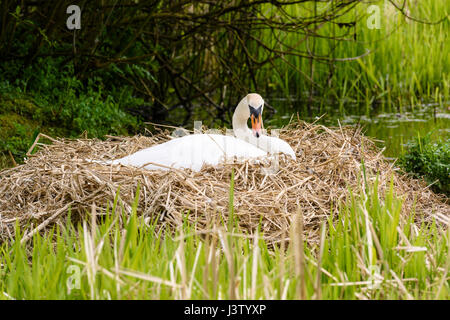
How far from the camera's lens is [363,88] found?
9.45 metres

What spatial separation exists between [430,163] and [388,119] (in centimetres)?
284

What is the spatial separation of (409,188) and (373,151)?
690 mm

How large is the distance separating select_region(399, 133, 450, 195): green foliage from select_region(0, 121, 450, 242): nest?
1.62 ft

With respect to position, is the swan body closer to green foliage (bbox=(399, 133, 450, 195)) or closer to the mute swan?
the mute swan

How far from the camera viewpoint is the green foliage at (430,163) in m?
5.11

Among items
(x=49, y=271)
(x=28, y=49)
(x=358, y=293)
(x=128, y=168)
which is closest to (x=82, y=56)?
(x=28, y=49)

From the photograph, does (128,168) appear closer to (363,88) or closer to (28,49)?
(28,49)

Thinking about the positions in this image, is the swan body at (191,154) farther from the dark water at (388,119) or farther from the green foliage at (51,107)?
the dark water at (388,119)

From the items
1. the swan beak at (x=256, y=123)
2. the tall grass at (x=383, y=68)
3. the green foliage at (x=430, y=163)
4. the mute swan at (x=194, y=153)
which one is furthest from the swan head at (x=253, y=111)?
the tall grass at (x=383, y=68)

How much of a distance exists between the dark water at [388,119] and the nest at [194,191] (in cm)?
219

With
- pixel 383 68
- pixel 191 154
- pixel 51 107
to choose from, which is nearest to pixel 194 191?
pixel 191 154

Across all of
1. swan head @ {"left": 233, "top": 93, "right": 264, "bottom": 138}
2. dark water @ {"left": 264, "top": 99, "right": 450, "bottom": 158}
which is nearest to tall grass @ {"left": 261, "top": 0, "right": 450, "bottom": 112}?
dark water @ {"left": 264, "top": 99, "right": 450, "bottom": 158}

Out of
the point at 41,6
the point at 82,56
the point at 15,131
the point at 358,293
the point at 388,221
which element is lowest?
the point at 358,293
